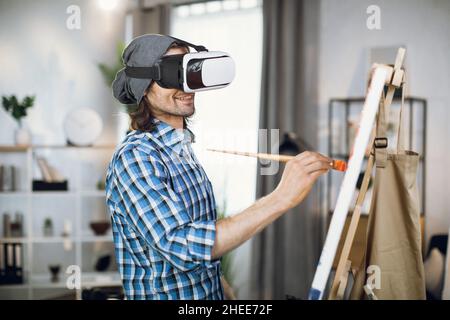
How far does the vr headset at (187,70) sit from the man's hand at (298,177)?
253 millimetres

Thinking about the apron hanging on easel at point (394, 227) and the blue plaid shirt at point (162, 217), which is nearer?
the blue plaid shirt at point (162, 217)

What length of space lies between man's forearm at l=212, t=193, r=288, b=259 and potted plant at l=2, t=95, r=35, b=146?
7.08 ft

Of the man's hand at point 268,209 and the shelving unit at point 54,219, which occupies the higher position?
the man's hand at point 268,209

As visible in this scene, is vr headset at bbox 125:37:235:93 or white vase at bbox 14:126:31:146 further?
white vase at bbox 14:126:31:146

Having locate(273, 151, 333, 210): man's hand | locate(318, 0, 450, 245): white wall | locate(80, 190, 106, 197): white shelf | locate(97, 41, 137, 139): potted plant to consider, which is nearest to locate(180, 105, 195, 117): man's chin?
locate(273, 151, 333, 210): man's hand

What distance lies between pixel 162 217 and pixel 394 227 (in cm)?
41

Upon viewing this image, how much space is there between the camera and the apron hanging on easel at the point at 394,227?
3.04ft

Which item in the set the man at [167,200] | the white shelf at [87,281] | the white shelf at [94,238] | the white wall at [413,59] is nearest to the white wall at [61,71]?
the white shelf at [94,238]

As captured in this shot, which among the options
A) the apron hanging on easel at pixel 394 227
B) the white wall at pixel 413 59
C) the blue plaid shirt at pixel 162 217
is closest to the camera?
the blue plaid shirt at pixel 162 217

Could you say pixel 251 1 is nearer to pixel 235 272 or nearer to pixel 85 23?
pixel 85 23

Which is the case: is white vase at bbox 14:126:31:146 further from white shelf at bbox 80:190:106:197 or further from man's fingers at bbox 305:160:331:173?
man's fingers at bbox 305:160:331:173

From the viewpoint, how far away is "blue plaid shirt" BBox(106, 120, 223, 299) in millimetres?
808

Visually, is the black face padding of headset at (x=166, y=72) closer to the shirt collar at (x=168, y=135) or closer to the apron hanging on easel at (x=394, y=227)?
the shirt collar at (x=168, y=135)

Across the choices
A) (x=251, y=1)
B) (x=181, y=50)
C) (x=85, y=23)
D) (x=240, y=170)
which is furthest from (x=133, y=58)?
(x=85, y=23)
